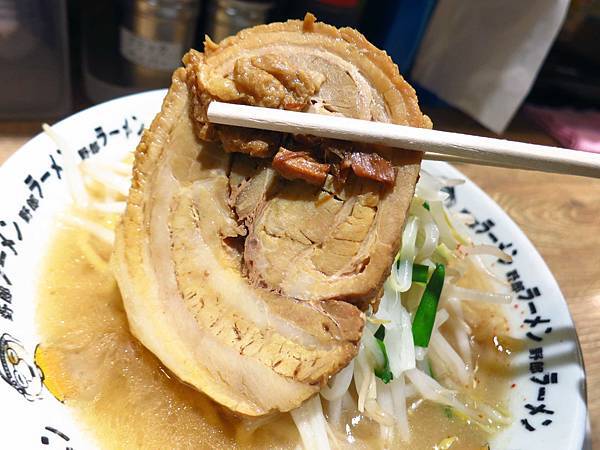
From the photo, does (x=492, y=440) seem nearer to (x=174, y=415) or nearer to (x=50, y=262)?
(x=174, y=415)

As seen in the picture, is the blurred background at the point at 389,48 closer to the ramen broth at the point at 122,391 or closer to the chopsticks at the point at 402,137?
the ramen broth at the point at 122,391

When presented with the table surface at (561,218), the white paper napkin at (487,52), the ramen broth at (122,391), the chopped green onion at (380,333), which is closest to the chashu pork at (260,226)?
the ramen broth at (122,391)

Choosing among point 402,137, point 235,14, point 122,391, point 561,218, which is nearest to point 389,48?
point 235,14

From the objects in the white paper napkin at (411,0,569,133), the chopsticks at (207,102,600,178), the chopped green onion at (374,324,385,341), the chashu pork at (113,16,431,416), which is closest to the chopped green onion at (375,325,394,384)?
the chopped green onion at (374,324,385,341)

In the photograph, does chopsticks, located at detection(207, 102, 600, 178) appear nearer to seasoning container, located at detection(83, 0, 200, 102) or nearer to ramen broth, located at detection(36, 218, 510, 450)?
ramen broth, located at detection(36, 218, 510, 450)

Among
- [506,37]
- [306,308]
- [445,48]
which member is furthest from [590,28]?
[306,308]

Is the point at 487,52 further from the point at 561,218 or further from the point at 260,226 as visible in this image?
the point at 260,226
